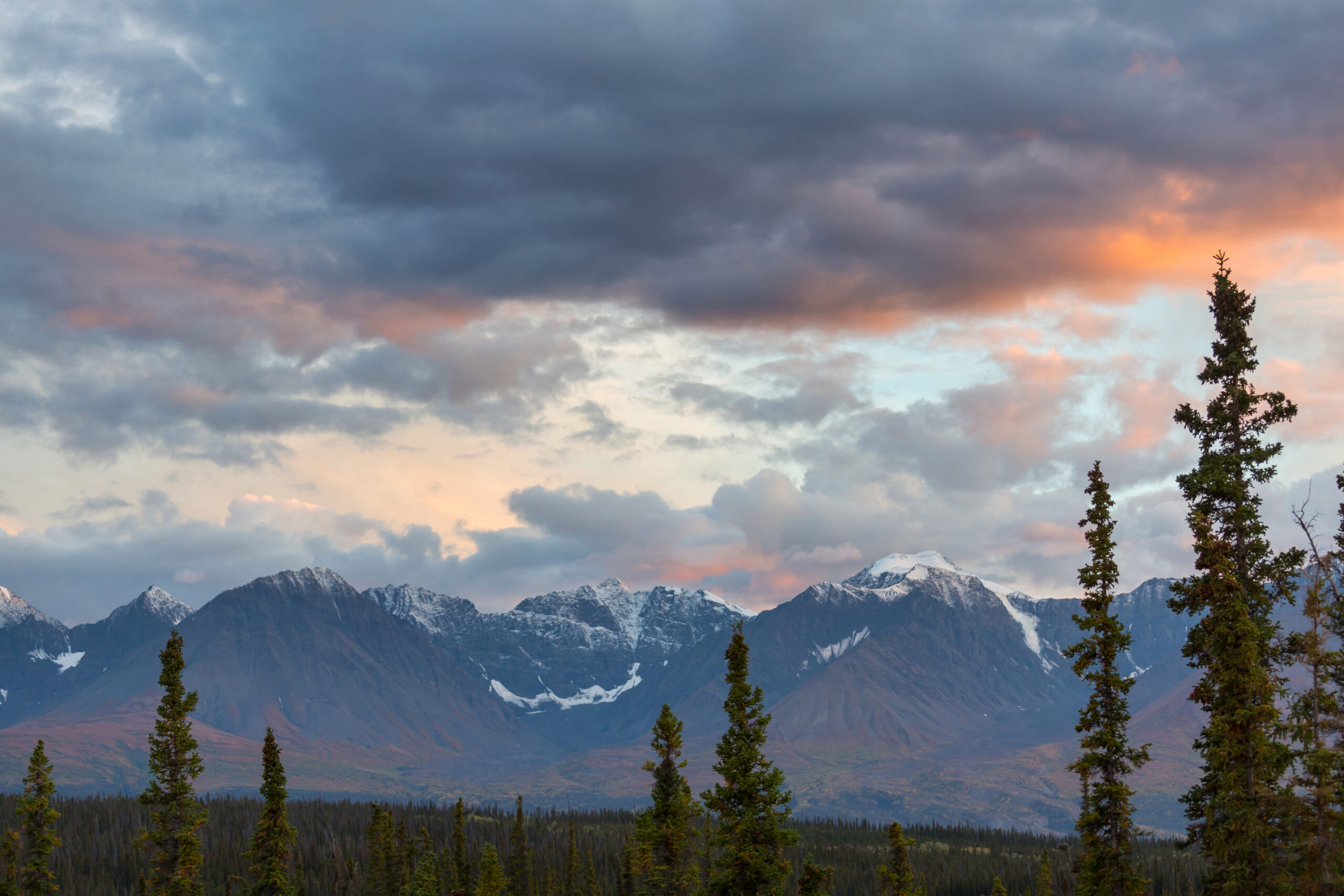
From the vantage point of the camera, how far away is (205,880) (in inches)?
6757

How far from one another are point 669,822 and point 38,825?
Result: 47187 mm

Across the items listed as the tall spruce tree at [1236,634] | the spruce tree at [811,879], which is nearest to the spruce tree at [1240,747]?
the tall spruce tree at [1236,634]

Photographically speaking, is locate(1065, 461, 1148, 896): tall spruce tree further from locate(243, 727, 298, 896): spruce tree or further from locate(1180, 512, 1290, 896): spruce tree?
locate(243, 727, 298, 896): spruce tree

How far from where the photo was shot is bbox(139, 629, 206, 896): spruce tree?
69750mm

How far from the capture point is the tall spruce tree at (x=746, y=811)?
187ft

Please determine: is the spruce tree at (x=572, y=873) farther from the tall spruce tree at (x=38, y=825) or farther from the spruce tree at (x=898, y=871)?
the tall spruce tree at (x=38, y=825)

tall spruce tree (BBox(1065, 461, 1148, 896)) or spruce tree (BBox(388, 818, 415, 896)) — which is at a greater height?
tall spruce tree (BBox(1065, 461, 1148, 896))

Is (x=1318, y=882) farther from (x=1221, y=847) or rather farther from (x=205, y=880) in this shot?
(x=205, y=880)

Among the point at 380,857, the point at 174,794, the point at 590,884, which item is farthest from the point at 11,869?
the point at 590,884

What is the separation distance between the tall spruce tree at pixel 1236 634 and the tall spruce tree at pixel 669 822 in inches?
976

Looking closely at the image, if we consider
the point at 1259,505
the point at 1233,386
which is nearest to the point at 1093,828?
the point at 1259,505

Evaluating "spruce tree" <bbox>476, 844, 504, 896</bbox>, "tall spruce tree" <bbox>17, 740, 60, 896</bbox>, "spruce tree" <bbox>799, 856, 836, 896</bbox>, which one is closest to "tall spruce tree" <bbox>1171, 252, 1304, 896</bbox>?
"spruce tree" <bbox>799, 856, 836, 896</bbox>

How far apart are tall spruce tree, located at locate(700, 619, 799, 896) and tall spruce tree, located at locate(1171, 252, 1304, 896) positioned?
18502 millimetres

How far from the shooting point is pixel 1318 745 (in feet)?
143
